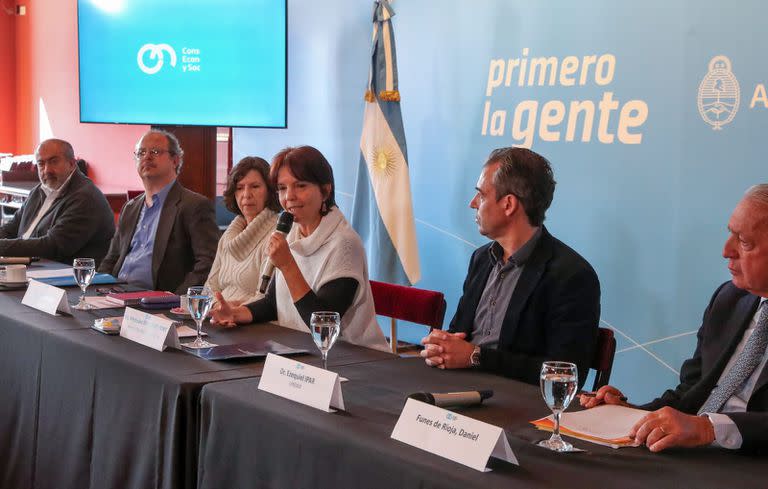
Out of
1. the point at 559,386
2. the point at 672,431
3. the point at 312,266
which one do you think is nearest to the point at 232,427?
the point at 559,386

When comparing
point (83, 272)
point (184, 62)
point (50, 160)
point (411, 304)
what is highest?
point (184, 62)

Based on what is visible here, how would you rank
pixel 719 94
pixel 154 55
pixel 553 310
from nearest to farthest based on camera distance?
pixel 553 310 → pixel 719 94 → pixel 154 55

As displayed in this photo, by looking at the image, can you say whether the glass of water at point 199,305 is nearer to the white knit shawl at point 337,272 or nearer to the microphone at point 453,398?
the white knit shawl at point 337,272

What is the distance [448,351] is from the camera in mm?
2205

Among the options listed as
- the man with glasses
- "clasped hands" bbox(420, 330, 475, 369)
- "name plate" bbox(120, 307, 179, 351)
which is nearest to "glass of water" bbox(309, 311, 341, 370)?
"clasped hands" bbox(420, 330, 475, 369)

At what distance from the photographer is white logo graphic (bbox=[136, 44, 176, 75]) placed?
5582mm

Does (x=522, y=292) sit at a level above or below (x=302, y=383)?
above

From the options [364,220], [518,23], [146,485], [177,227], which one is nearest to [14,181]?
[364,220]

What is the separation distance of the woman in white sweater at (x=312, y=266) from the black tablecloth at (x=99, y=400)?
0.42 feet

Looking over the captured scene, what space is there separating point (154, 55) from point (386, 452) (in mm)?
4611

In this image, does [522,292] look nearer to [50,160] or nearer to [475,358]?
[475,358]

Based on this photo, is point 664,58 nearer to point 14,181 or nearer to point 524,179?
point 524,179

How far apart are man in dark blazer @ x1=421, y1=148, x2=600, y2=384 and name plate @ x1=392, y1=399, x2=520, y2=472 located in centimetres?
62

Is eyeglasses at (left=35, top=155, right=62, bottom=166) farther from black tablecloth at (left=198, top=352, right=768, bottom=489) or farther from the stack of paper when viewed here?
the stack of paper
